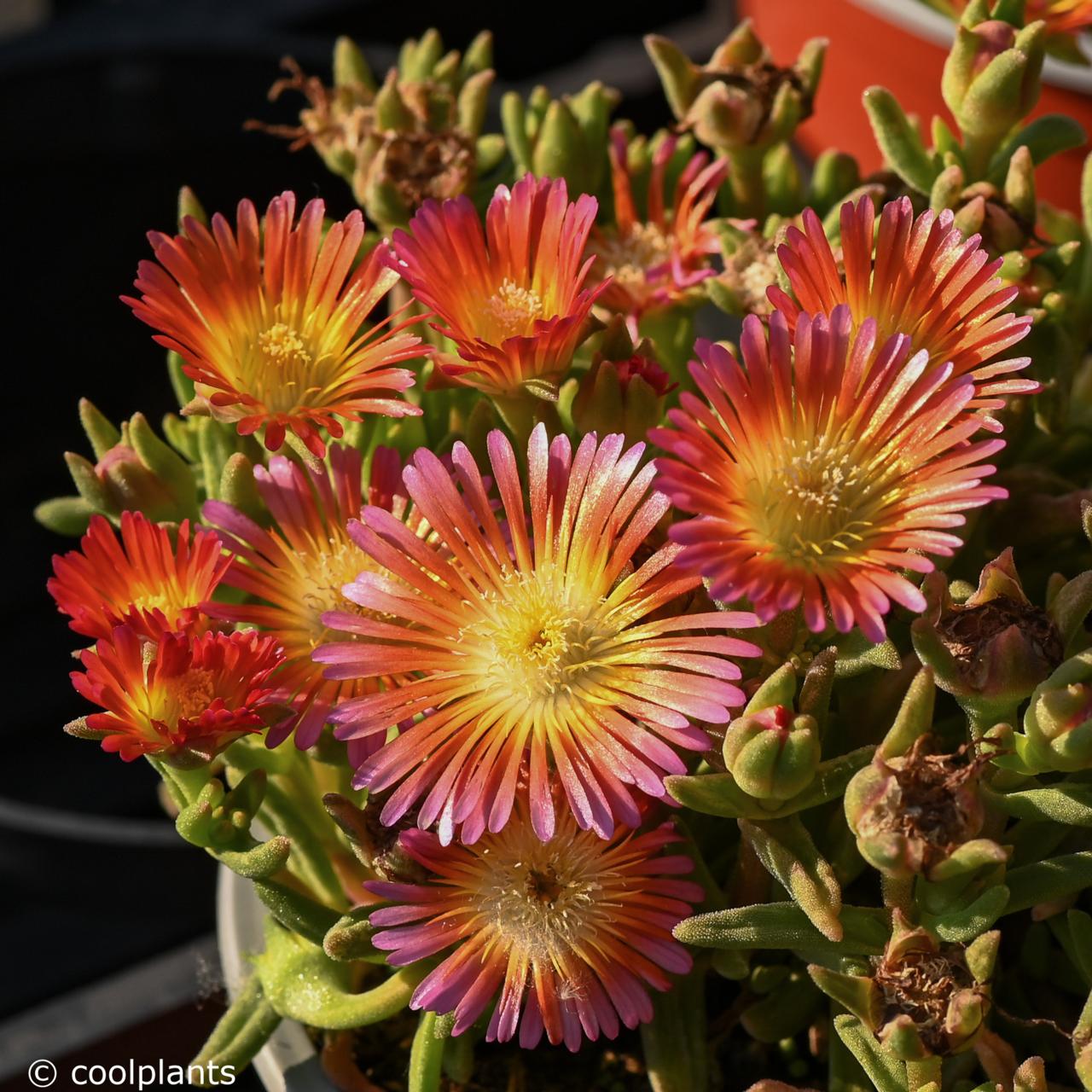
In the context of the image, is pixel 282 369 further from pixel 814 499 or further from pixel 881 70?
pixel 881 70

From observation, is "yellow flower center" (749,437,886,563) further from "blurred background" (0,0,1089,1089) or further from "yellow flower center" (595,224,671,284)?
"blurred background" (0,0,1089,1089)

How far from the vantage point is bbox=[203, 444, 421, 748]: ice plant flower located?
1.80 ft

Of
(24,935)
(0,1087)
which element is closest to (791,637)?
(0,1087)

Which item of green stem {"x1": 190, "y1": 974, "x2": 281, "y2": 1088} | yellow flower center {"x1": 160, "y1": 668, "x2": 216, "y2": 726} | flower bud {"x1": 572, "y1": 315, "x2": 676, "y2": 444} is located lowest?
green stem {"x1": 190, "y1": 974, "x2": 281, "y2": 1088}

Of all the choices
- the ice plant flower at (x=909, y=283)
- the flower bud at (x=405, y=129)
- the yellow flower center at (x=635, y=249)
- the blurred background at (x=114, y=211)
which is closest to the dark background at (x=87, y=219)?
the blurred background at (x=114, y=211)

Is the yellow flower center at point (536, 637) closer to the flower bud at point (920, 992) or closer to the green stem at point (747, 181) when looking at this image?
the flower bud at point (920, 992)

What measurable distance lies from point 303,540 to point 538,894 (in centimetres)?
16

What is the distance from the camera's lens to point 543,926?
506mm

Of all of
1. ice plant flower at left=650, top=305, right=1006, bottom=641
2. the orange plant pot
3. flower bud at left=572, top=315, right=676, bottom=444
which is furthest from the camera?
the orange plant pot

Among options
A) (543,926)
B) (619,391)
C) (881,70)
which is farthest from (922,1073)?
(881,70)

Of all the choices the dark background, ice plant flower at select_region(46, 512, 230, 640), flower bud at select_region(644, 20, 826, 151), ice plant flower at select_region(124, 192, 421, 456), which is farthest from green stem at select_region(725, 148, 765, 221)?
the dark background

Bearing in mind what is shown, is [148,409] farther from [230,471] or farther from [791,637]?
[791,637]

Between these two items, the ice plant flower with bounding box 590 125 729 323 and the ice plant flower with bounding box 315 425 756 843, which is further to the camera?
the ice plant flower with bounding box 590 125 729 323

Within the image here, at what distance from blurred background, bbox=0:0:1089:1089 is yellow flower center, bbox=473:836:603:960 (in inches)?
21.2
